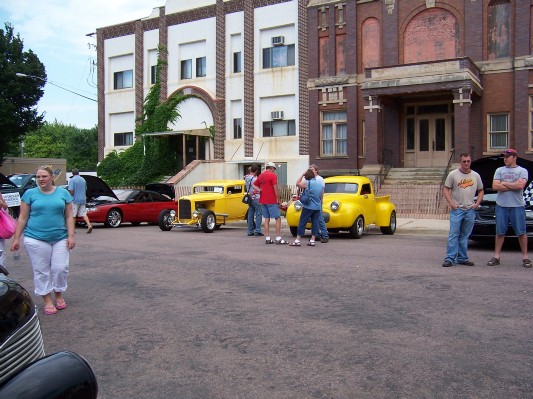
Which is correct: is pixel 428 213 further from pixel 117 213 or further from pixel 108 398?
pixel 108 398

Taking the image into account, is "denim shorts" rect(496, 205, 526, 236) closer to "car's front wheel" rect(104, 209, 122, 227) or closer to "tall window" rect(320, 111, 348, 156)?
"car's front wheel" rect(104, 209, 122, 227)

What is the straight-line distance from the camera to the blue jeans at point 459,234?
9.59 meters

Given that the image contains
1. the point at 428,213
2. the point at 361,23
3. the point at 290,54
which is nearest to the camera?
the point at 428,213

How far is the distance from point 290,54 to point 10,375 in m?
30.0

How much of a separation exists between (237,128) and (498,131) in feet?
47.1

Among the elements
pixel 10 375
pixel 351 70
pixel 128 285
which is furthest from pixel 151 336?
pixel 351 70

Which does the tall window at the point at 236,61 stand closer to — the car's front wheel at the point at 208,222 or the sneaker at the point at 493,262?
the car's front wheel at the point at 208,222

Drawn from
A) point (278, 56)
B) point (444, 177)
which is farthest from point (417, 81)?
point (278, 56)

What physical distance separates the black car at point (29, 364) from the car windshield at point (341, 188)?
13.0m

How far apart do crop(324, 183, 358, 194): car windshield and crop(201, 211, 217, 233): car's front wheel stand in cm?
359

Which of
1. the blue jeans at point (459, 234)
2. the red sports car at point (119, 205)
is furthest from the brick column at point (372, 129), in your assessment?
the blue jeans at point (459, 234)

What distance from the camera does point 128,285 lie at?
328 inches

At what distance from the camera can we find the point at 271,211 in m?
13.9

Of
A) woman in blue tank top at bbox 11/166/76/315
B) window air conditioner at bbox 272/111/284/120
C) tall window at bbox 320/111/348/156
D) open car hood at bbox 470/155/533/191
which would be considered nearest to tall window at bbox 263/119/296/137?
window air conditioner at bbox 272/111/284/120
